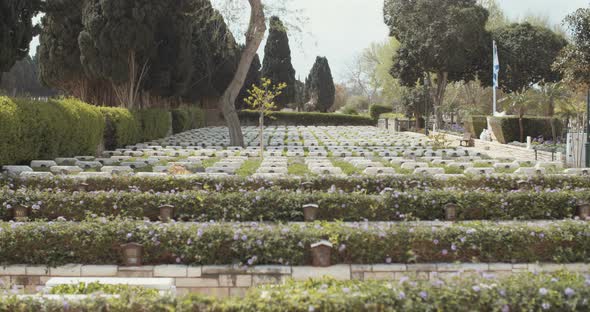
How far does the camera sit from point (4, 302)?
391cm

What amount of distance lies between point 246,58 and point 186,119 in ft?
41.7

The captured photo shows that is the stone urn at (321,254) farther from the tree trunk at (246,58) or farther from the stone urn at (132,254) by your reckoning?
the tree trunk at (246,58)

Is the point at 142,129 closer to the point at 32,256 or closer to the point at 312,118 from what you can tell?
the point at 32,256

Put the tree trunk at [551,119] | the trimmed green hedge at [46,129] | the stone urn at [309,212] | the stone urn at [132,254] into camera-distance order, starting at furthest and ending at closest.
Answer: the tree trunk at [551,119] → the trimmed green hedge at [46,129] → the stone urn at [309,212] → the stone urn at [132,254]

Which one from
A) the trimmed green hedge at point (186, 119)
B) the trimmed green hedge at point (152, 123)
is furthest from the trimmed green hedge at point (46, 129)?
the trimmed green hedge at point (186, 119)

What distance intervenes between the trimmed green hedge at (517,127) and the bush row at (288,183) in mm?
11556

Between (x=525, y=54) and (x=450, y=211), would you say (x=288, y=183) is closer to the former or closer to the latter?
(x=450, y=211)

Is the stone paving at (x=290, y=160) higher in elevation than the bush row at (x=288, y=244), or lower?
higher

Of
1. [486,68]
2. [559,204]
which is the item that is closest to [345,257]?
[559,204]

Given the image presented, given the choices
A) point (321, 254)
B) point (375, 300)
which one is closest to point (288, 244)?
point (321, 254)

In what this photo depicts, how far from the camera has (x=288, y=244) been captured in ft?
18.9

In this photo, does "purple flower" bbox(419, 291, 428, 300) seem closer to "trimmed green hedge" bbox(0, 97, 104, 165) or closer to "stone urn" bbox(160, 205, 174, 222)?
"stone urn" bbox(160, 205, 174, 222)

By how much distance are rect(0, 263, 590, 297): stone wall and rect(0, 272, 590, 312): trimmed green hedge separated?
142 cm

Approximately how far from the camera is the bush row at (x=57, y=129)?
11.6 meters
